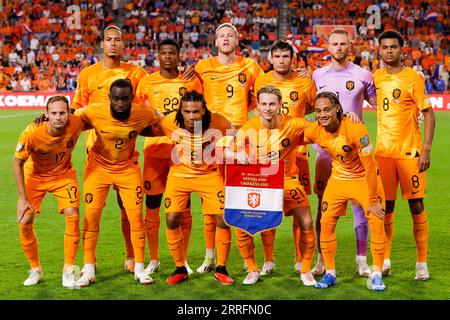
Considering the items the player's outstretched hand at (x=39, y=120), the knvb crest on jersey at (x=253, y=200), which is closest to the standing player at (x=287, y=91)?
the knvb crest on jersey at (x=253, y=200)

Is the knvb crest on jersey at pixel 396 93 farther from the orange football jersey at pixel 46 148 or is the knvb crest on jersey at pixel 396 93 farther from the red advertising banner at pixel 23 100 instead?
the red advertising banner at pixel 23 100

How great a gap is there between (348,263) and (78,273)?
2.39m

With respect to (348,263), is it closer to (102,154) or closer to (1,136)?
(102,154)

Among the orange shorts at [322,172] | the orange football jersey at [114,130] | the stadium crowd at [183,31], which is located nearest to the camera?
the orange football jersey at [114,130]

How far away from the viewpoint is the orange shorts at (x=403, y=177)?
6.05 m

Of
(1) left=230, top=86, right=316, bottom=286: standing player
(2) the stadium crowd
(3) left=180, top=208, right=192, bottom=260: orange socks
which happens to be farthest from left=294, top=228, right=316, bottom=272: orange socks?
(2) the stadium crowd

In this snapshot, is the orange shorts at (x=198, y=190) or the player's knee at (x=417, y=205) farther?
the player's knee at (x=417, y=205)

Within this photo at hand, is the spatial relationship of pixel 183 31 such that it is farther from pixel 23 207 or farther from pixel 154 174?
pixel 23 207

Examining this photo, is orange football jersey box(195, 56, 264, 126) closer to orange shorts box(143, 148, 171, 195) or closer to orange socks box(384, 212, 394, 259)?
orange shorts box(143, 148, 171, 195)

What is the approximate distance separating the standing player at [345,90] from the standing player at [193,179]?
95 centimetres

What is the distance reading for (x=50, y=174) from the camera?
Answer: 5945 mm

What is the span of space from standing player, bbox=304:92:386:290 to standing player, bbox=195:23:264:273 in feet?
3.00

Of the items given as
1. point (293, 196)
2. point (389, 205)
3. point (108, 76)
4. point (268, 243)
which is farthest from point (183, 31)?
point (293, 196)

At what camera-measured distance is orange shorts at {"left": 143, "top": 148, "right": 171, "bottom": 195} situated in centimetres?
634
